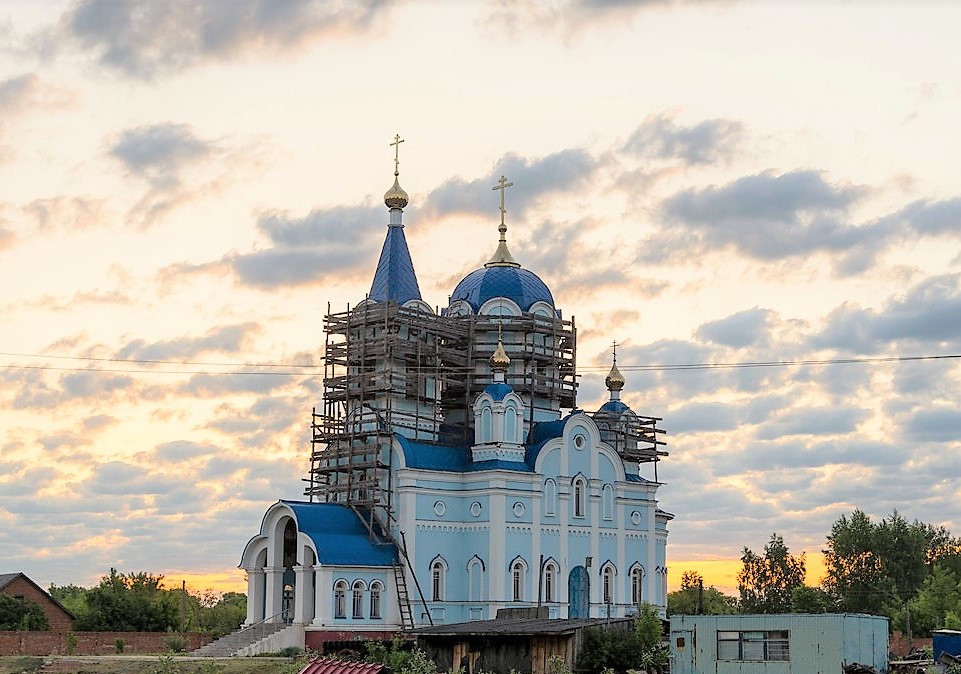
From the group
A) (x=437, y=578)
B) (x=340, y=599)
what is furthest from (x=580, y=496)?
(x=340, y=599)

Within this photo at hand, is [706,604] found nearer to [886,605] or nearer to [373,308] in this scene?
[886,605]

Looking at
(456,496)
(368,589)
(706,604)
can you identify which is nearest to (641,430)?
(456,496)

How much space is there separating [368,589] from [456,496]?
5.14 metres

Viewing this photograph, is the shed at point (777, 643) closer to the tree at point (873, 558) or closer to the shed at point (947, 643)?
the shed at point (947, 643)

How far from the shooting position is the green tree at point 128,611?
2393 inches

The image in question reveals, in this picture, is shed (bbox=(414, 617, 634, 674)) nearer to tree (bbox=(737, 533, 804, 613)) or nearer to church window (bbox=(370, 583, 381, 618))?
church window (bbox=(370, 583, 381, 618))

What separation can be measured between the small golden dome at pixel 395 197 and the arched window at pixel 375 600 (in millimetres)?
16062

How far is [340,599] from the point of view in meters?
52.3

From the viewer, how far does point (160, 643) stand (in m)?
55.8

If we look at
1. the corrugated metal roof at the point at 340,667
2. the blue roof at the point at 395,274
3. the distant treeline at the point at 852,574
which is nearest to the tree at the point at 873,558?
the distant treeline at the point at 852,574

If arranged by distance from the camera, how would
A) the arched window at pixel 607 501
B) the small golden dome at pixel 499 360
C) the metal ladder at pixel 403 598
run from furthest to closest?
the arched window at pixel 607 501
the small golden dome at pixel 499 360
the metal ladder at pixel 403 598

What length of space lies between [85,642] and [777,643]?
25.8 metres

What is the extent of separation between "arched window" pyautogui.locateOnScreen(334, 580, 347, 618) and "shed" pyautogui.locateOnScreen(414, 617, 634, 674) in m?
9.85

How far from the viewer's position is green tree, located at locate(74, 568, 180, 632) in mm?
60781
